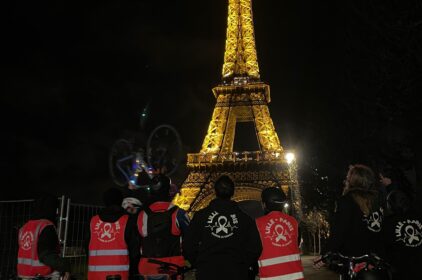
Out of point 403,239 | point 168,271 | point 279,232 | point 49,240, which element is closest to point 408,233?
point 403,239

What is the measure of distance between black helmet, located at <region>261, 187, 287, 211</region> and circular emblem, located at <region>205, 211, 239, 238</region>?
62cm

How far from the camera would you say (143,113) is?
40.9 feet

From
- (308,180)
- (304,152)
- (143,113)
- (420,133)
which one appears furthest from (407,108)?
(308,180)

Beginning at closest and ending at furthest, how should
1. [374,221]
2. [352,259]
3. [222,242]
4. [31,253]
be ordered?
[222,242] → [352,259] → [374,221] → [31,253]

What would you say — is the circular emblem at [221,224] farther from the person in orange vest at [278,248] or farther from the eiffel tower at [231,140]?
the eiffel tower at [231,140]

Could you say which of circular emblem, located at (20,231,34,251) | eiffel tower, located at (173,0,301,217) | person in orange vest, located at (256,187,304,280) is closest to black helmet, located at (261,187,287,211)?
person in orange vest, located at (256,187,304,280)

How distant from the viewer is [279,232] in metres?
4.19

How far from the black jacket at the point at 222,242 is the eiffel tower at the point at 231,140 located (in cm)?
2554

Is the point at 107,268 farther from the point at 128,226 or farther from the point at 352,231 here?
the point at 352,231

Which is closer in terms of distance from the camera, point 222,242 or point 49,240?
point 222,242

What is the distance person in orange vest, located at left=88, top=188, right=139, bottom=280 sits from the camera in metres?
4.83

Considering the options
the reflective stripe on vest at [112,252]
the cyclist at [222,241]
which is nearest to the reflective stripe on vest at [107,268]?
the reflective stripe on vest at [112,252]

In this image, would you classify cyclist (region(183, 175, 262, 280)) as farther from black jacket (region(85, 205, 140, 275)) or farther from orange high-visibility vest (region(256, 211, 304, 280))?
black jacket (region(85, 205, 140, 275))

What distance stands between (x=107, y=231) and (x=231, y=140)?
3284cm
